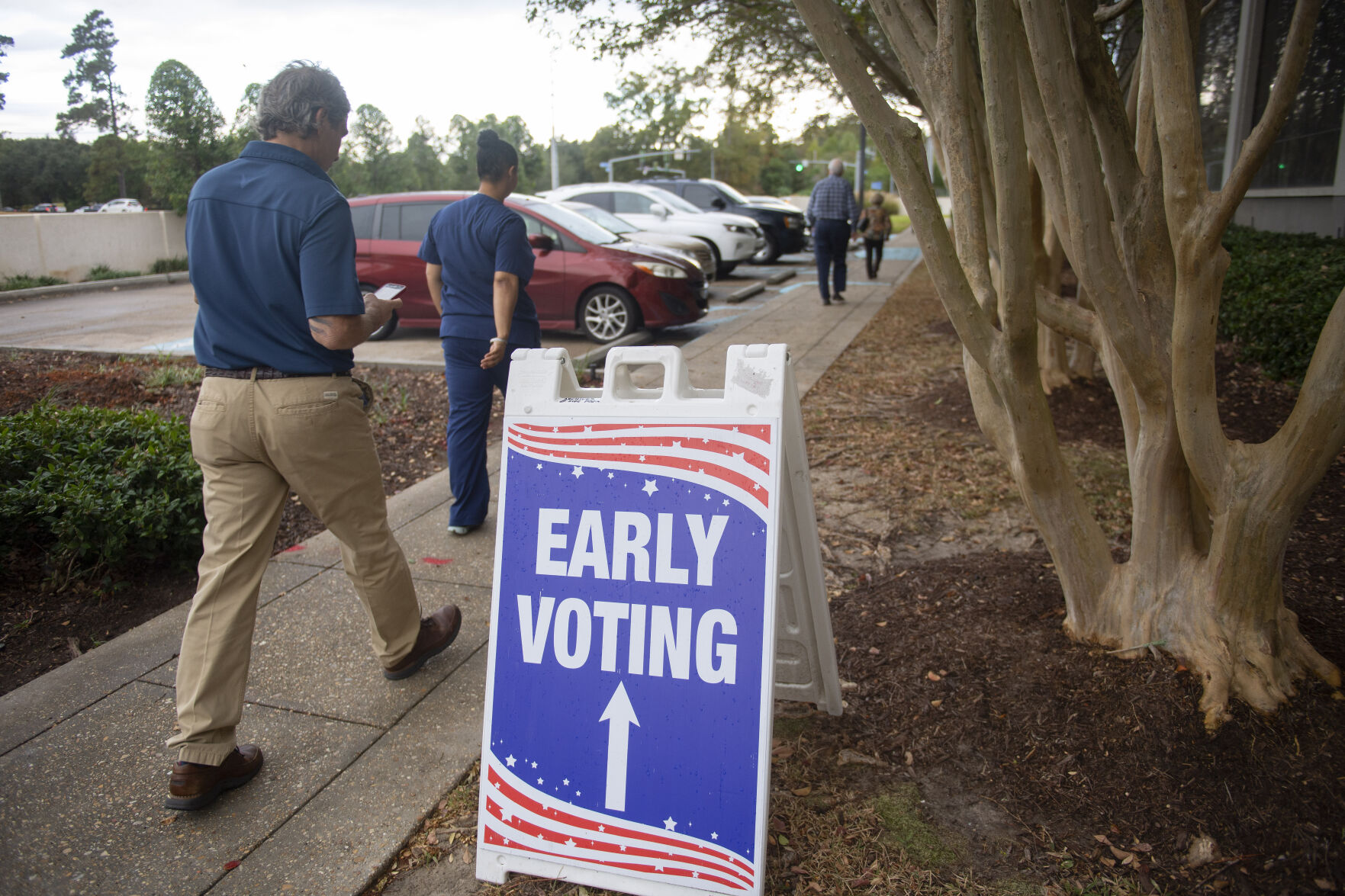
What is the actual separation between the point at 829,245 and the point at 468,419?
9.26 metres

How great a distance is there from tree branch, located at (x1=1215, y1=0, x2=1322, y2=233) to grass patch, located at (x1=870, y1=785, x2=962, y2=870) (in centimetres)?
178

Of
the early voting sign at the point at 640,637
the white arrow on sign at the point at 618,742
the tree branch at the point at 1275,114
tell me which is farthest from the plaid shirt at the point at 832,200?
the white arrow on sign at the point at 618,742

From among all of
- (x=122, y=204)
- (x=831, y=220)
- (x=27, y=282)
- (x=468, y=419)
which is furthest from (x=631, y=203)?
(x=122, y=204)

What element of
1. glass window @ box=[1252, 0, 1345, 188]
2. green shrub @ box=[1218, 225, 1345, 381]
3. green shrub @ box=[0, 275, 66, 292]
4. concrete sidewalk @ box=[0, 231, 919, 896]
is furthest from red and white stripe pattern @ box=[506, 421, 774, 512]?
green shrub @ box=[0, 275, 66, 292]

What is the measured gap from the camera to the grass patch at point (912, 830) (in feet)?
7.63

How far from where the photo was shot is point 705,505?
2.20 meters

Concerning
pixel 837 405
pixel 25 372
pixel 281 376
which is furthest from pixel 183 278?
pixel 281 376

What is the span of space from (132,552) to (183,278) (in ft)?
61.5

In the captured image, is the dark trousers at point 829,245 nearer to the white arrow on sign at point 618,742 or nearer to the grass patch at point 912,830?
the grass patch at point 912,830

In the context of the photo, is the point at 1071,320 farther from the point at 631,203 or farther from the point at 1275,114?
the point at 631,203

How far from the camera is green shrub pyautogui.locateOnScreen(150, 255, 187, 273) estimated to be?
21000 millimetres

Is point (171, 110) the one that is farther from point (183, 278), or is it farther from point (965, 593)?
point (965, 593)

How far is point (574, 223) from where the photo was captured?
10750 mm

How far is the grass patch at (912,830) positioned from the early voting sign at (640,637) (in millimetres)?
532
